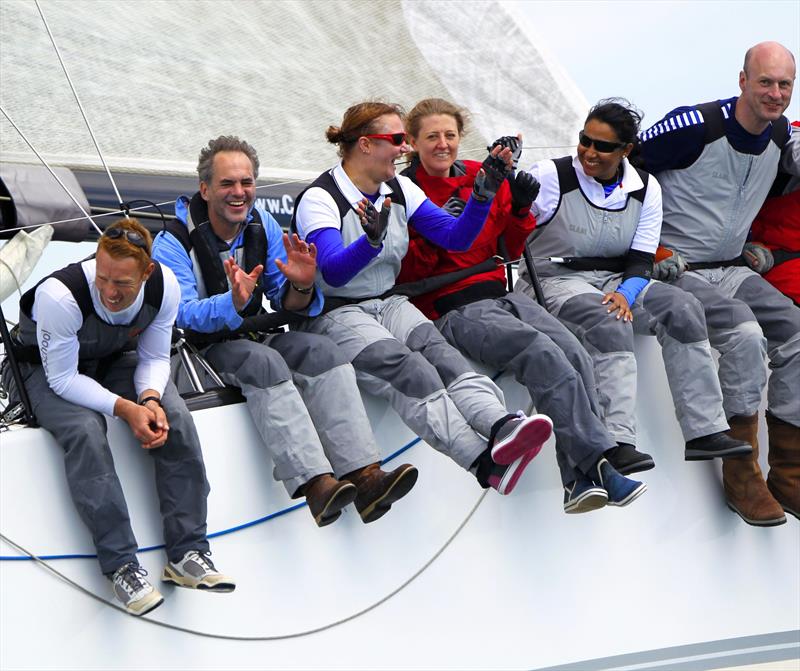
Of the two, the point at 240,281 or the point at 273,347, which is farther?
the point at 273,347

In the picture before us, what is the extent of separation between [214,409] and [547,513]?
3.33ft

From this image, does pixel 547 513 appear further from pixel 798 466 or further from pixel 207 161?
pixel 207 161

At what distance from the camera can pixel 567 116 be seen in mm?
4641

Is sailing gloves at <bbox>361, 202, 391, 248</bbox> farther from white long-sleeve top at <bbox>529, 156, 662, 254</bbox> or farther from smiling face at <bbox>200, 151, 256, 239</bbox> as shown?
white long-sleeve top at <bbox>529, 156, 662, 254</bbox>

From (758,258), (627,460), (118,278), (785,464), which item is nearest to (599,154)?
(758,258)

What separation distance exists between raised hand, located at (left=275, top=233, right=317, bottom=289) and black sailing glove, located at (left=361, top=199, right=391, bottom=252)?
137 millimetres

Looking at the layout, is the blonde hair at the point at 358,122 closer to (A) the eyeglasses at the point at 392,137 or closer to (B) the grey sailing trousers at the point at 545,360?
(A) the eyeglasses at the point at 392,137

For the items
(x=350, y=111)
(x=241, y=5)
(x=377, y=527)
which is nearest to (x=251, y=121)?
(x=241, y=5)

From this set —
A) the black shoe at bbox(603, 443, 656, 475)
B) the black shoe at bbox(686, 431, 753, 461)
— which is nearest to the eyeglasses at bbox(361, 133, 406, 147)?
the black shoe at bbox(603, 443, 656, 475)

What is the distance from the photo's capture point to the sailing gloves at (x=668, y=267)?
12.2ft

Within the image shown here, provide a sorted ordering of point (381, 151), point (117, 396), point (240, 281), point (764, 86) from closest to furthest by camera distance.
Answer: point (117, 396)
point (240, 281)
point (381, 151)
point (764, 86)

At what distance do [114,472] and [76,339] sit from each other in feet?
0.97

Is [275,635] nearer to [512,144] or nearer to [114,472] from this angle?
[114,472]

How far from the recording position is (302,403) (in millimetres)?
2955
